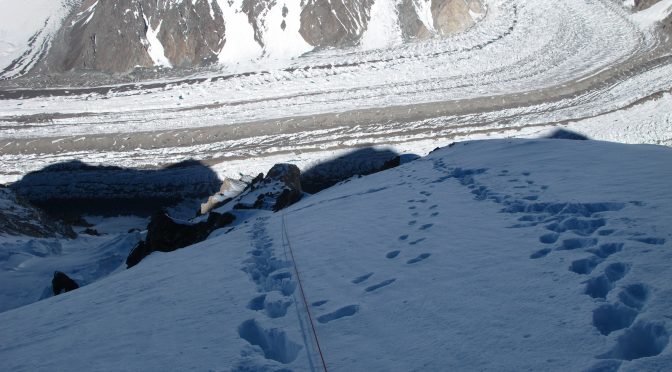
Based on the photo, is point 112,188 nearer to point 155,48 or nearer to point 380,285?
point 155,48

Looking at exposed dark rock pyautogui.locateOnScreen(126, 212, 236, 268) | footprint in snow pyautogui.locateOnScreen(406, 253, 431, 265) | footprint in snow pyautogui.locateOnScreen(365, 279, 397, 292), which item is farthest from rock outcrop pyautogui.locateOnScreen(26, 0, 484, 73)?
footprint in snow pyautogui.locateOnScreen(365, 279, 397, 292)

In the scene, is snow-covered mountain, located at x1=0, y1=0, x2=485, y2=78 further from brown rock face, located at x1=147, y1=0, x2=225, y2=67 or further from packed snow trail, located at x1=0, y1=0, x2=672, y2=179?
packed snow trail, located at x1=0, y1=0, x2=672, y2=179

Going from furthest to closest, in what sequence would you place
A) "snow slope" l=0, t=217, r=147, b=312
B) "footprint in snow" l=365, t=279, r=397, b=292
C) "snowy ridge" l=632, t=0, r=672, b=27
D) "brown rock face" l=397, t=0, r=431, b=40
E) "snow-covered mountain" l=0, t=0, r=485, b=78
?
"snow-covered mountain" l=0, t=0, r=485, b=78
"brown rock face" l=397, t=0, r=431, b=40
"snowy ridge" l=632, t=0, r=672, b=27
"snow slope" l=0, t=217, r=147, b=312
"footprint in snow" l=365, t=279, r=397, b=292

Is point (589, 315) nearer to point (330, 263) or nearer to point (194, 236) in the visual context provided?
point (330, 263)

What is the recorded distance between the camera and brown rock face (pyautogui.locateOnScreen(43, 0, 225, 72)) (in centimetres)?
3006

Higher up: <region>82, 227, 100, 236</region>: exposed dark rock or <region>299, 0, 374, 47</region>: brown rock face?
<region>299, 0, 374, 47</region>: brown rock face

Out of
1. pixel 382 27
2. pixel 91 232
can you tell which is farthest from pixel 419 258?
pixel 382 27

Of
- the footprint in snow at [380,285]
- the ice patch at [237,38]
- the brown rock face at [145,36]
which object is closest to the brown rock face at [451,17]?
the ice patch at [237,38]

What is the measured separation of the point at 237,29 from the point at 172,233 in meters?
21.3

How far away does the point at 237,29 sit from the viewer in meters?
30.8

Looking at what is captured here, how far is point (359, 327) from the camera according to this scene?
4.80 metres

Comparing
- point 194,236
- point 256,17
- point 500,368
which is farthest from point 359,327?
point 256,17

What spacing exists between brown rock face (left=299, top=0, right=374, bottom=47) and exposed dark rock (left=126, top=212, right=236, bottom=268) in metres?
19.8

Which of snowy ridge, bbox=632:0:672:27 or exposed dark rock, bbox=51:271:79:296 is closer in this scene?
exposed dark rock, bbox=51:271:79:296
